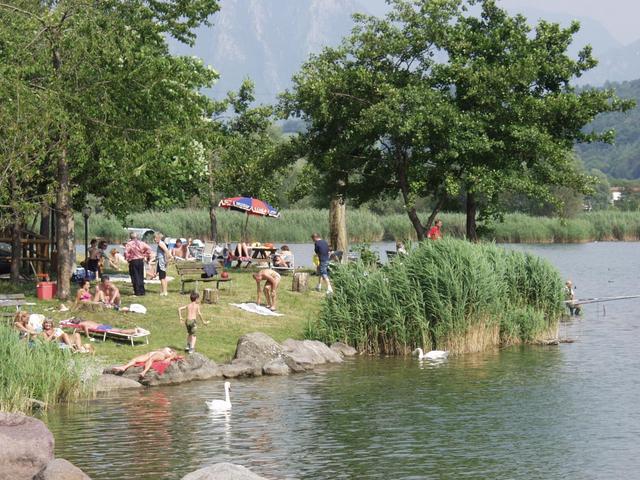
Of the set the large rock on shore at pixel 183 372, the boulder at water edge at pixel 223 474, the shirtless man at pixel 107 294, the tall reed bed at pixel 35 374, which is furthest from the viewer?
the shirtless man at pixel 107 294

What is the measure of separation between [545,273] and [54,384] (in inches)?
621

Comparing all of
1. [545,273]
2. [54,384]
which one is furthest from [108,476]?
[545,273]

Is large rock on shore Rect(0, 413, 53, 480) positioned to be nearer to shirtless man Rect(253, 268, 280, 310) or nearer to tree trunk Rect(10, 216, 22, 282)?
shirtless man Rect(253, 268, 280, 310)

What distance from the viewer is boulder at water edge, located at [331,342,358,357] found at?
28969 millimetres

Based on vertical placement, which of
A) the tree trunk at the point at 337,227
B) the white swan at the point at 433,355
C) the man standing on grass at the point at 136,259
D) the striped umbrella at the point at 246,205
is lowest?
the white swan at the point at 433,355

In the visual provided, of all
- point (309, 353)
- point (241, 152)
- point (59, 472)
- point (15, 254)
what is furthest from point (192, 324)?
point (241, 152)

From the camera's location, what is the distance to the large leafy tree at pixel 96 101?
2950 centimetres

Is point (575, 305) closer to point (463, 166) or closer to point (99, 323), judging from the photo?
point (463, 166)

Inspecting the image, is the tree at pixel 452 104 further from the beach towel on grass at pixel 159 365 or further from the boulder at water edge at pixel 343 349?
the beach towel on grass at pixel 159 365

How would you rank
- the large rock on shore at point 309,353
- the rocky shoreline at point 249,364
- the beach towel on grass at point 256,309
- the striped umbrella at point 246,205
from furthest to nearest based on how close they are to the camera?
1. the striped umbrella at point 246,205
2. the beach towel on grass at point 256,309
3. the large rock on shore at point 309,353
4. the rocky shoreline at point 249,364

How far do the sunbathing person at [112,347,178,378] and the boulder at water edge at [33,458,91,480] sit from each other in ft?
Answer: 32.8

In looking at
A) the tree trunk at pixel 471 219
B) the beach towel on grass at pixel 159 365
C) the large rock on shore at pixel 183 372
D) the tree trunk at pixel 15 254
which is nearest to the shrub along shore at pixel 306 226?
the tree trunk at pixel 471 219

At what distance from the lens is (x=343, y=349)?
95.3 ft

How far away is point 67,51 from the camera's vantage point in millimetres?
30219
